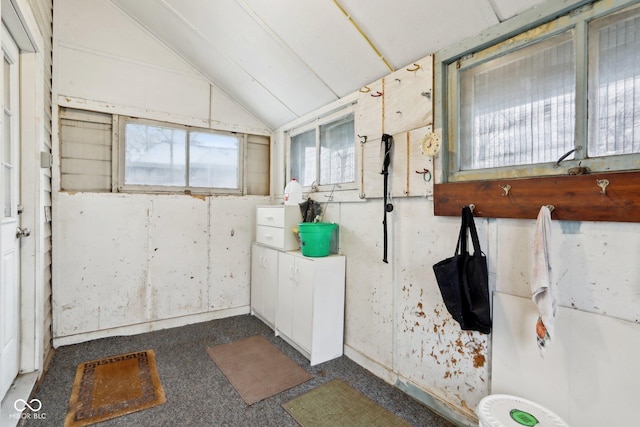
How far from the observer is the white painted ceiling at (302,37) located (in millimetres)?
1626

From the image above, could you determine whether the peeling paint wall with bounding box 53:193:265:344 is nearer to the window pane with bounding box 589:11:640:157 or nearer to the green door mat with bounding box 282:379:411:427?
the green door mat with bounding box 282:379:411:427

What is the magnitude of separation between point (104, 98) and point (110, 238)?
1.23 meters

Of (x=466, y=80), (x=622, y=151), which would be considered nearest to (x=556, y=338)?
(x=622, y=151)

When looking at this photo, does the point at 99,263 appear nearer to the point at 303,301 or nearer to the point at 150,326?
the point at 150,326

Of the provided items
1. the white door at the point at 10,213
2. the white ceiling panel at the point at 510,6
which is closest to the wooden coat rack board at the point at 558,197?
the white ceiling panel at the point at 510,6

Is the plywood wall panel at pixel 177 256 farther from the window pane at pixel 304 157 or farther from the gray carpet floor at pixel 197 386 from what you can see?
the window pane at pixel 304 157

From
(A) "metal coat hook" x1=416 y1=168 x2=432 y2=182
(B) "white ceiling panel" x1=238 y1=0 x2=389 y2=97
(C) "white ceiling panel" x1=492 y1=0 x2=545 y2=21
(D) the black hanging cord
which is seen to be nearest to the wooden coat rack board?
(A) "metal coat hook" x1=416 y1=168 x2=432 y2=182

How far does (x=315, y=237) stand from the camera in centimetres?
241

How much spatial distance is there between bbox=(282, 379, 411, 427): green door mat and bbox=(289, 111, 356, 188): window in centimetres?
153

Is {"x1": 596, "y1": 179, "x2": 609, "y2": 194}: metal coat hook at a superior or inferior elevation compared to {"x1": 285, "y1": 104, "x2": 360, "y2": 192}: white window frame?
inferior

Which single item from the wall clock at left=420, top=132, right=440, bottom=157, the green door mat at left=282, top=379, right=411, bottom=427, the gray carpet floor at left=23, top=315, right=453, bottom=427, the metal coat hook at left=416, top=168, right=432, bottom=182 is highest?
the wall clock at left=420, top=132, right=440, bottom=157

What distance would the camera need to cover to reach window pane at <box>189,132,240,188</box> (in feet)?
10.4

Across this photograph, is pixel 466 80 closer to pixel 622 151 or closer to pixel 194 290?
pixel 622 151

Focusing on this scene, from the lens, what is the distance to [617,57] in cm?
120
